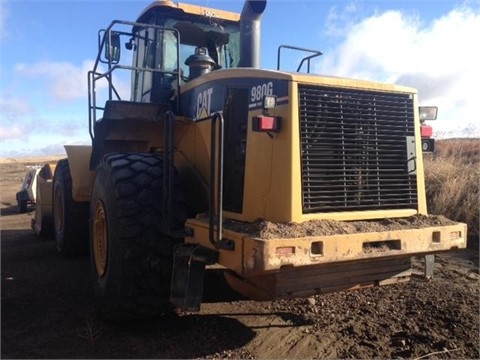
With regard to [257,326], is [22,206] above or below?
above

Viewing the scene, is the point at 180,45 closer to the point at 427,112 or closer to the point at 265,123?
the point at 265,123

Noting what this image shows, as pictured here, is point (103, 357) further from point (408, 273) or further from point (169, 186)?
point (408, 273)

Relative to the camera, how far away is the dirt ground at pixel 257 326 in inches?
153

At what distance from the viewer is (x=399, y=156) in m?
4.14

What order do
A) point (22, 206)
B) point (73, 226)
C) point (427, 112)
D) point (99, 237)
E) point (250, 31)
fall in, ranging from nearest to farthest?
point (427, 112)
point (99, 237)
point (250, 31)
point (73, 226)
point (22, 206)

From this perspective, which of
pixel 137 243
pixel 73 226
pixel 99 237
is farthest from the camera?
pixel 73 226

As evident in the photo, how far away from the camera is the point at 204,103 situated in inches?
181

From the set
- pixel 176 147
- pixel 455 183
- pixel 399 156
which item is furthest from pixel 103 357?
pixel 455 183

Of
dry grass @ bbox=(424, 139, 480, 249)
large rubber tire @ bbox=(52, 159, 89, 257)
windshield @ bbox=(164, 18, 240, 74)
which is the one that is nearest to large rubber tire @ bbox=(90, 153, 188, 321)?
windshield @ bbox=(164, 18, 240, 74)

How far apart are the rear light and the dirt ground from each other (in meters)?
1.76

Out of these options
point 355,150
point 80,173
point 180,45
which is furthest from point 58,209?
point 355,150

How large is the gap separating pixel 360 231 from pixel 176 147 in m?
2.24

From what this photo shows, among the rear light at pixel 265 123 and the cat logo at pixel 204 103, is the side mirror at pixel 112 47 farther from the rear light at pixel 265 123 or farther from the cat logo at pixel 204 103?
the rear light at pixel 265 123

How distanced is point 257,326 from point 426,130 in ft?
7.74
